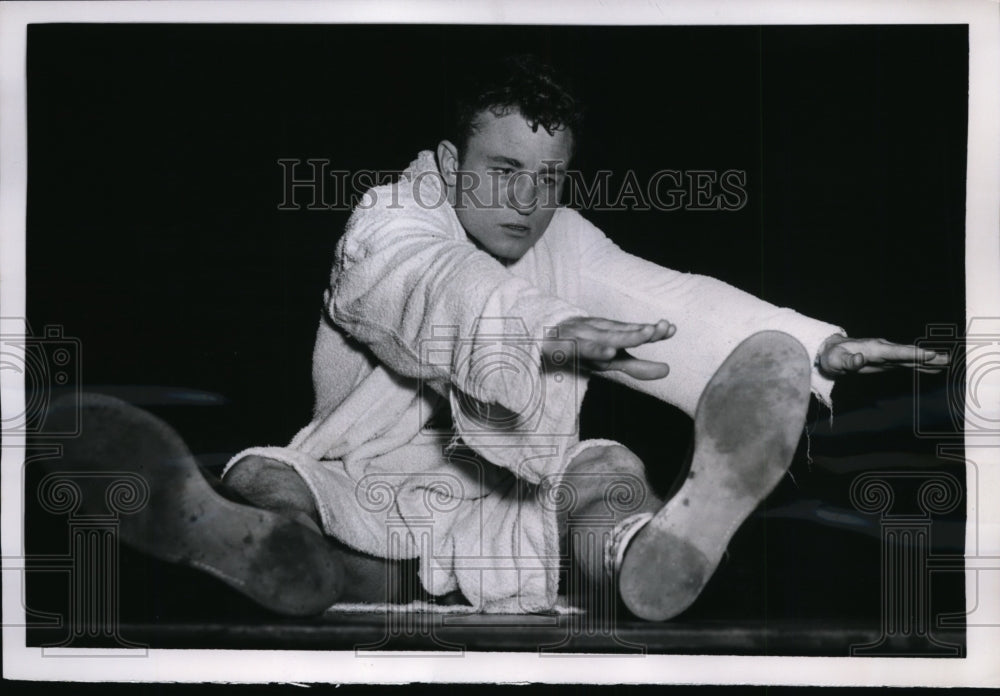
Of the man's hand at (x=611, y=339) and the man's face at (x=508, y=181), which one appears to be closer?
the man's hand at (x=611, y=339)

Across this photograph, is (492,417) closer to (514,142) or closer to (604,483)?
(604,483)

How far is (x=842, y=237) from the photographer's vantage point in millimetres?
1619

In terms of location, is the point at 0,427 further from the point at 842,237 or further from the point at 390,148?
the point at 842,237

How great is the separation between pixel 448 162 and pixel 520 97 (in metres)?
0.15

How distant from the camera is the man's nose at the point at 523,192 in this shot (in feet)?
5.08

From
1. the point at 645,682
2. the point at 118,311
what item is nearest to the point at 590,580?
the point at 645,682

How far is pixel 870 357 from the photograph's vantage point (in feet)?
5.15

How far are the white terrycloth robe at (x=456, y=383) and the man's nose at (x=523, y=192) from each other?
6cm

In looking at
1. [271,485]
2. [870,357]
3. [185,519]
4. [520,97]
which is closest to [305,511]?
[271,485]

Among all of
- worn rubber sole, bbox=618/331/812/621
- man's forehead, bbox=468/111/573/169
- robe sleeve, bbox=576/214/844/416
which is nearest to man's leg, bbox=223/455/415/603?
worn rubber sole, bbox=618/331/812/621

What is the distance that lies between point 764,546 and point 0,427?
47.7 inches

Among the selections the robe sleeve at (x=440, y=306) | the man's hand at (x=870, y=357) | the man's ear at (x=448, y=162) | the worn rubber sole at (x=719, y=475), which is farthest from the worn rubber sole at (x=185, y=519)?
the man's hand at (x=870, y=357)

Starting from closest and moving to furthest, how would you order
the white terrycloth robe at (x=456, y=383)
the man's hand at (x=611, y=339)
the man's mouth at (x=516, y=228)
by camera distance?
the man's hand at (x=611, y=339) < the white terrycloth robe at (x=456, y=383) < the man's mouth at (x=516, y=228)

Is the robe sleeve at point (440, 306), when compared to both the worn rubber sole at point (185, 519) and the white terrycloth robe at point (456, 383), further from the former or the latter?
the worn rubber sole at point (185, 519)
